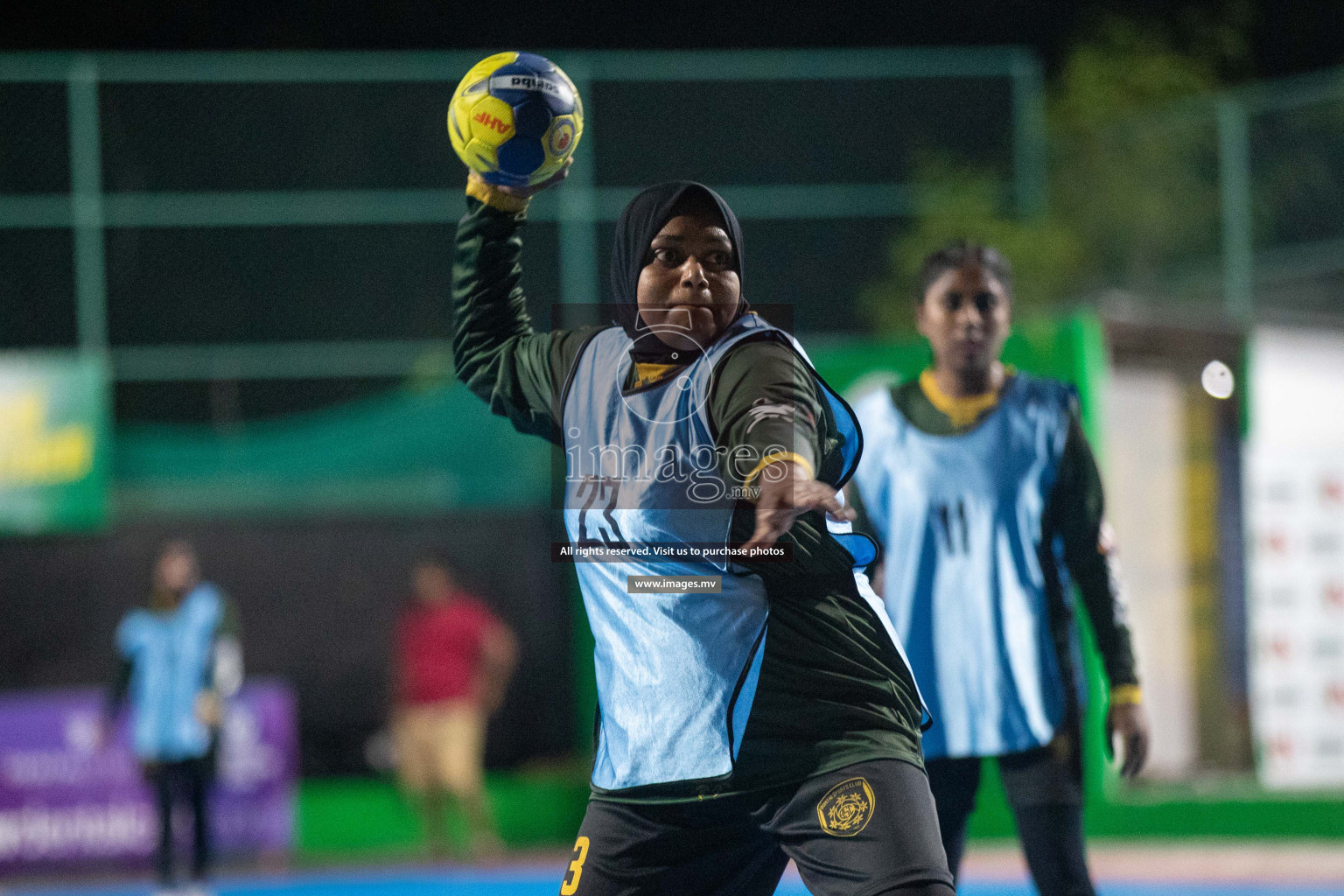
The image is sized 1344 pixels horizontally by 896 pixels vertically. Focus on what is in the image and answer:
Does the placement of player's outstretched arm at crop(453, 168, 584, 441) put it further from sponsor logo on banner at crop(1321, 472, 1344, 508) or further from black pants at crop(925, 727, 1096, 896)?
sponsor logo on banner at crop(1321, 472, 1344, 508)

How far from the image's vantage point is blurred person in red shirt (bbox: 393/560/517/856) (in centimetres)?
1012

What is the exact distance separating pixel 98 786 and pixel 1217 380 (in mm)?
6936

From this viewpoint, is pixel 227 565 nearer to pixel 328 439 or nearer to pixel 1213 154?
pixel 328 439

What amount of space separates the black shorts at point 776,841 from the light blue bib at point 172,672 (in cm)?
645

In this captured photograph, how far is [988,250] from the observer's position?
4.51 meters

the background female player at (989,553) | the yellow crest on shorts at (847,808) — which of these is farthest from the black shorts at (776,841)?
the background female player at (989,553)

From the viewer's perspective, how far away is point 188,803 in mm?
8953

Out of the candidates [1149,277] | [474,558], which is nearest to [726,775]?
[474,558]

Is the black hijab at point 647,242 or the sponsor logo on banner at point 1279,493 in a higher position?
the black hijab at point 647,242

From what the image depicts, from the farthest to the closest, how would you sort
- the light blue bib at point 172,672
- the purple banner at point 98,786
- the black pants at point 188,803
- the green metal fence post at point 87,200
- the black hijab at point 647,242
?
the green metal fence post at point 87,200, the purple banner at point 98,786, the light blue bib at point 172,672, the black pants at point 188,803, the black hijab at point 647,242

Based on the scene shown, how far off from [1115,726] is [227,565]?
24.0 feet

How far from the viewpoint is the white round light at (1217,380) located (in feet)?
31.4

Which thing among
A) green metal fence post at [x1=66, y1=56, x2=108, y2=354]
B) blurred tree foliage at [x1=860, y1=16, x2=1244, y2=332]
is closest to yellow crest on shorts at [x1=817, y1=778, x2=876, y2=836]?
blurred tree foliage at [x1=860, y1=16, x2=1244, y2=332]

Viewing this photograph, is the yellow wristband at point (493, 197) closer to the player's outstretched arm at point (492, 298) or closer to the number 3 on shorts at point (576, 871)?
the player's outstretched arm at point (492, 298)
